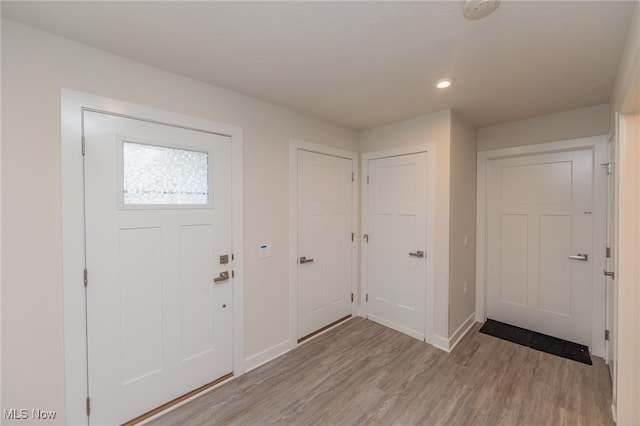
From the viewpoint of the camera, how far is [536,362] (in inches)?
94.4

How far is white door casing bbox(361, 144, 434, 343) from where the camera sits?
2.79 metres

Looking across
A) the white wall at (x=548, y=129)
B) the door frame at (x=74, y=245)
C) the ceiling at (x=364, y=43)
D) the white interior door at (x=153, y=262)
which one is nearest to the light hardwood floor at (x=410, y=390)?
the white interior door at (x=153, y=262)

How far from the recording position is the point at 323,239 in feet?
9.84

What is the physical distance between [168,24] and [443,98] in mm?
2094

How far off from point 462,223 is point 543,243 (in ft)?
2.94

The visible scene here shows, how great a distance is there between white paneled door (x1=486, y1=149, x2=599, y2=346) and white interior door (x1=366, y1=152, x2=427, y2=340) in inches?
41.7

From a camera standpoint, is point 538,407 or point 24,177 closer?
point 24,177

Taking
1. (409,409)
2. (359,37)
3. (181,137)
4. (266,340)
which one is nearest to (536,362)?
(409,409)

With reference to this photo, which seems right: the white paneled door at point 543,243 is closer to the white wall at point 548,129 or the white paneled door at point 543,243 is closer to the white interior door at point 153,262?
the white wall at point 548,129

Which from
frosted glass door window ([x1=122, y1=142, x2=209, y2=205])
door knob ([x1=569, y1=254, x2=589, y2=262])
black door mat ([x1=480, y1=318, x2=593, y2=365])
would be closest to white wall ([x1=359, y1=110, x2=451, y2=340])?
black door mat ([x1=480, y1=318, x2=593, y2=365])

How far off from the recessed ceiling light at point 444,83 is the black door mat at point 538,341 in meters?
2.66

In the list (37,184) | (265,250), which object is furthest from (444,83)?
(37,184)

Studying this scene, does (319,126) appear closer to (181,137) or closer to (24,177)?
(181,137)

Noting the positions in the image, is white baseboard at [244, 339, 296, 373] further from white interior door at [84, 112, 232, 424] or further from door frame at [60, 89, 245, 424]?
door frame at [60, 89, 245, 424]
